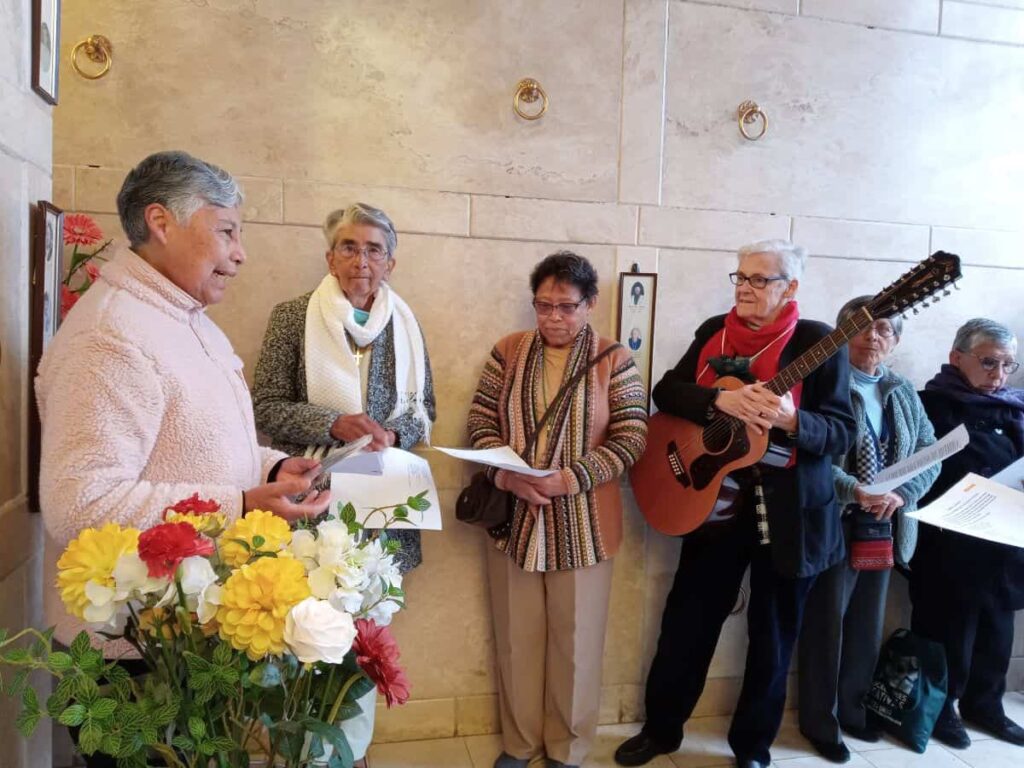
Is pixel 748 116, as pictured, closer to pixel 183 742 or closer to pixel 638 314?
pixel 638 314

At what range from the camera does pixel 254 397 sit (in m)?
2.18

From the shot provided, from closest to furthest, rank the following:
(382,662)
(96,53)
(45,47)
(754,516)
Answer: (382,662) → (45,47) → (96,53) → (754,516)

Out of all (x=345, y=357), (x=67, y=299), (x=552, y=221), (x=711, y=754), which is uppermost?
(x=552, y=221)

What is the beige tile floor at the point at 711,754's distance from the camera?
2527mm

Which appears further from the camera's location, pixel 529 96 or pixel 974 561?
pixel 974 561

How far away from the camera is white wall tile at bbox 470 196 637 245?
2564 mm

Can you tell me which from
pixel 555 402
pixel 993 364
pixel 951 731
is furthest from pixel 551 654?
pixel 993 364

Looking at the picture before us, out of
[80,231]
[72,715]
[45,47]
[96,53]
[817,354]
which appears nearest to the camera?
[72,715]

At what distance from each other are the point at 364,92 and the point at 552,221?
76 centimetres

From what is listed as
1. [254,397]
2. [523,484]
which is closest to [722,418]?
[523,484]

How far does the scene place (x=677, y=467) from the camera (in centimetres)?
241

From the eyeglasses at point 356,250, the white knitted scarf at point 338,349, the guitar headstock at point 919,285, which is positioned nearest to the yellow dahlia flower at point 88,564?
the white knitted scarf at point 338,349

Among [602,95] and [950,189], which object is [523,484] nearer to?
[602,95]

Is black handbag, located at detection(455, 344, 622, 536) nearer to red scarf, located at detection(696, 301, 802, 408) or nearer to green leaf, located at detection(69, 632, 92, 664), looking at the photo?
red scarf, located at detection(696, 301, 802, 408)
